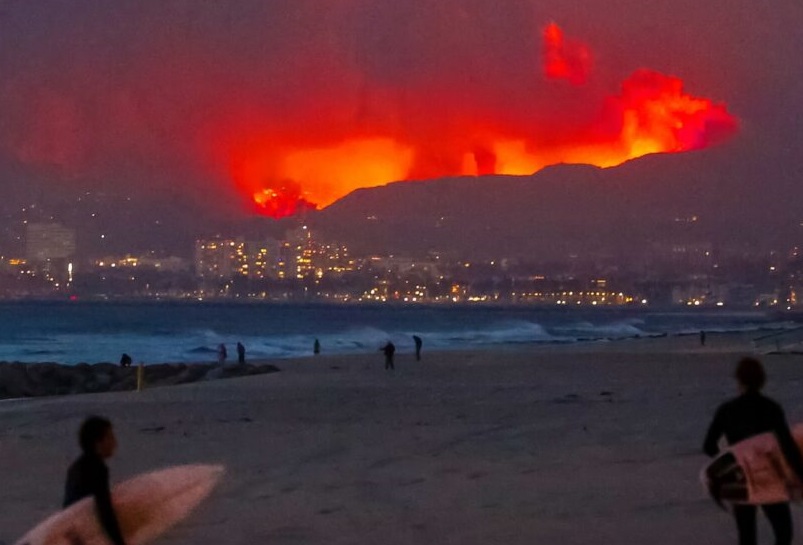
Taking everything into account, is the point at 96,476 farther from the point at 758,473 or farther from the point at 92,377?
the point at 92,377

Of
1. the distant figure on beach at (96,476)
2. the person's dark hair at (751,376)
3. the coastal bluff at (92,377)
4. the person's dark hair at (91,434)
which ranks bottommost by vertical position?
the coastal bluff at (92,377)

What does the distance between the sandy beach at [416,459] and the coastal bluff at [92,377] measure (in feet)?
29.3

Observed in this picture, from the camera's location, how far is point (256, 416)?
750 inches

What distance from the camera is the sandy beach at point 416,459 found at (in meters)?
8.97

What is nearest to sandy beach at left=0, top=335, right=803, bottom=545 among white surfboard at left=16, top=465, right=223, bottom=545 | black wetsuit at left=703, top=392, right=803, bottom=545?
black wetsuit at left=703, top=392, right=803, bottom=545

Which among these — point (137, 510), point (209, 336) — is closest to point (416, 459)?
point (137, 510)

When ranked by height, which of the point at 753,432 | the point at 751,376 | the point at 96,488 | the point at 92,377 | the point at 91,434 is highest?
the point at 751,376

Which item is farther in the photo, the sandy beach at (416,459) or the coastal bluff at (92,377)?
the coastal bluff at (92,377)

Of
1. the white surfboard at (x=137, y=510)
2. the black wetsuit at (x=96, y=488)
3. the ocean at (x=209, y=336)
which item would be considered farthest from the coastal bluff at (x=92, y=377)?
the black wetsuit at (x=96, y=488)

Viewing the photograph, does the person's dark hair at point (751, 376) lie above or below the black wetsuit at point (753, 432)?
above

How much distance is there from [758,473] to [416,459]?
21.4ft

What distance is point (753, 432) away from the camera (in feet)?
21.2

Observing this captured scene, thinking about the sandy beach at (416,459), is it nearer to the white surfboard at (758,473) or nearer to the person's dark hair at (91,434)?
the white surfboard at (758,473)

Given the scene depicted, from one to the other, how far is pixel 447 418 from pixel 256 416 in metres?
3.32
